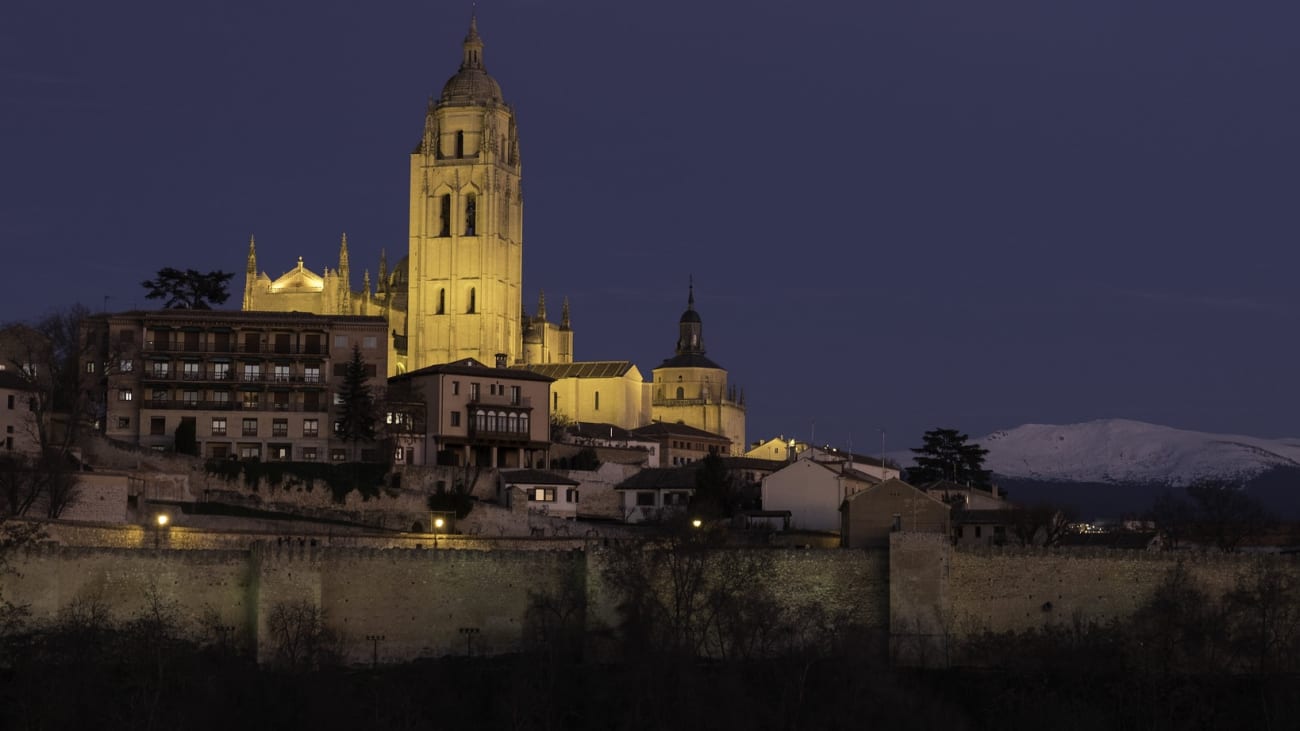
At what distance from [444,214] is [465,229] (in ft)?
5.88

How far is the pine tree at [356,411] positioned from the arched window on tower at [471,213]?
39.2 meters

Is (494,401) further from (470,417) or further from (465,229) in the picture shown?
(465,229)

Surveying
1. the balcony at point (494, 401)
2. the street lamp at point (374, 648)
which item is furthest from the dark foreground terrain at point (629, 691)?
the balcony at point (494, 401)

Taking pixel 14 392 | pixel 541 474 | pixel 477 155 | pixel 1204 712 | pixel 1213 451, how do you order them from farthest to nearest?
pixel 1213 451
pixel 477 155
pixel 541 474
pixel 14 392
pixel 1204 712

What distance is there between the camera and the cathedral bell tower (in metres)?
136

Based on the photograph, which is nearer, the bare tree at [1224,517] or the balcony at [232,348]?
the bare tree at [1224,517]

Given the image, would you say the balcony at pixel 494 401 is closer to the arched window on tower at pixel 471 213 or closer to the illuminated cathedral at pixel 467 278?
the illuminated cathedral at pixel 467 278

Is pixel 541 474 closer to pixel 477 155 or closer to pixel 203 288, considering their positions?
pixel 203 288

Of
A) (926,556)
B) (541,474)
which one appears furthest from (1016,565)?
(541,474)

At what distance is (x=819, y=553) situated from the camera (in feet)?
227

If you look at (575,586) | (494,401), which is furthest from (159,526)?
(494,401)

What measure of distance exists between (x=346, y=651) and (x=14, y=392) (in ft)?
83.1

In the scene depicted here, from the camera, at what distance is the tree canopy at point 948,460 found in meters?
114

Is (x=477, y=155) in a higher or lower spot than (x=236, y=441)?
higher
